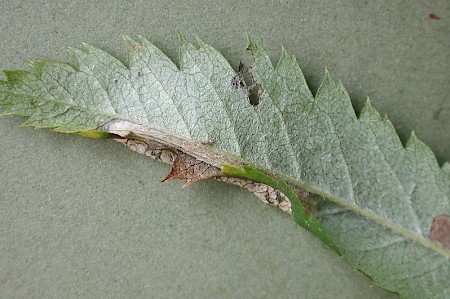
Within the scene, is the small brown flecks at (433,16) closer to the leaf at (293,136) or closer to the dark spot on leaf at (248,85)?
the leaf at (293,136)

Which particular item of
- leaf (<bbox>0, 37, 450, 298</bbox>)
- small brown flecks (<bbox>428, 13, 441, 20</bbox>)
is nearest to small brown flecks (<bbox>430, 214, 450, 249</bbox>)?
leaf (<bbox>0, 37, 450, 298</bbox>)

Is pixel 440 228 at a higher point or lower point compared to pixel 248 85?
lower

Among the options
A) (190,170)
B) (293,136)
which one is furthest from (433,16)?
(190,170)

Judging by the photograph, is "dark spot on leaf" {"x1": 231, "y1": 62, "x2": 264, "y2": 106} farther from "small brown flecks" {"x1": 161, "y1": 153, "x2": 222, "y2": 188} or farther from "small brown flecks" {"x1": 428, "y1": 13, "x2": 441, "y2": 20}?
"small brown flecks" {"x1": 428, "y1": 13, "x2": 441, "y2": 20}

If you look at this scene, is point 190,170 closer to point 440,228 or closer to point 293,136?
point 293,136

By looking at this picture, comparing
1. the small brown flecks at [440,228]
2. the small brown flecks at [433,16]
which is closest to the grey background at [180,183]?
the small brown flecks at [433,16]

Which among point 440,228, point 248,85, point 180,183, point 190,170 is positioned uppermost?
point 248,85
